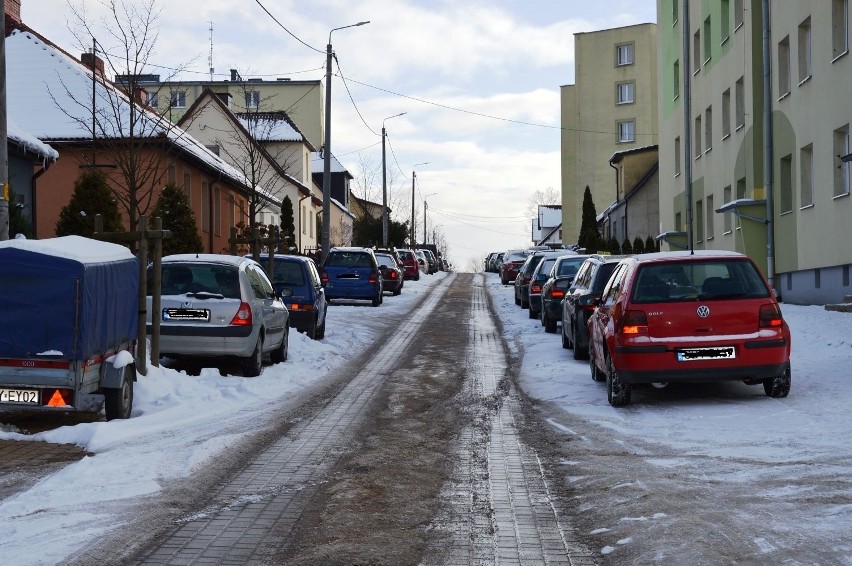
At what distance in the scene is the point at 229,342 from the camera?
14172 millimetres

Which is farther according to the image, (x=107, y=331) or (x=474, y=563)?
(x=107, y=331)

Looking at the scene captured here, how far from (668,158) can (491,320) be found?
19.4 m

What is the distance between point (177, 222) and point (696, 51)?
19216 millimetres

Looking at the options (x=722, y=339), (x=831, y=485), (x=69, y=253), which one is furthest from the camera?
A: (x=722, y=339)

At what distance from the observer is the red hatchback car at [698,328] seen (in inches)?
438

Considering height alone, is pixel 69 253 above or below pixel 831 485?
above

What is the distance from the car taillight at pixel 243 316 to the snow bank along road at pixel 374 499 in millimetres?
2176

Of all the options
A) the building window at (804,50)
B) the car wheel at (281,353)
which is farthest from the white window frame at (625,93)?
the car wheel at (281,353)

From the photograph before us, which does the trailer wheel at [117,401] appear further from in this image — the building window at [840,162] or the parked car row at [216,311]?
the building window at [840,162]

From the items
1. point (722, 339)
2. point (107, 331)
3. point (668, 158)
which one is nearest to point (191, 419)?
point (107, 331)

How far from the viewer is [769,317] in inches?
443

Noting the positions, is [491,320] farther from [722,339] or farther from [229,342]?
[722,339]

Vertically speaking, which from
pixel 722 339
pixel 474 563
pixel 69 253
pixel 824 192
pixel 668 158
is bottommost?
pixel 474 563

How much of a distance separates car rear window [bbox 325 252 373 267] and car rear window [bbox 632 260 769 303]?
72.0 feet
